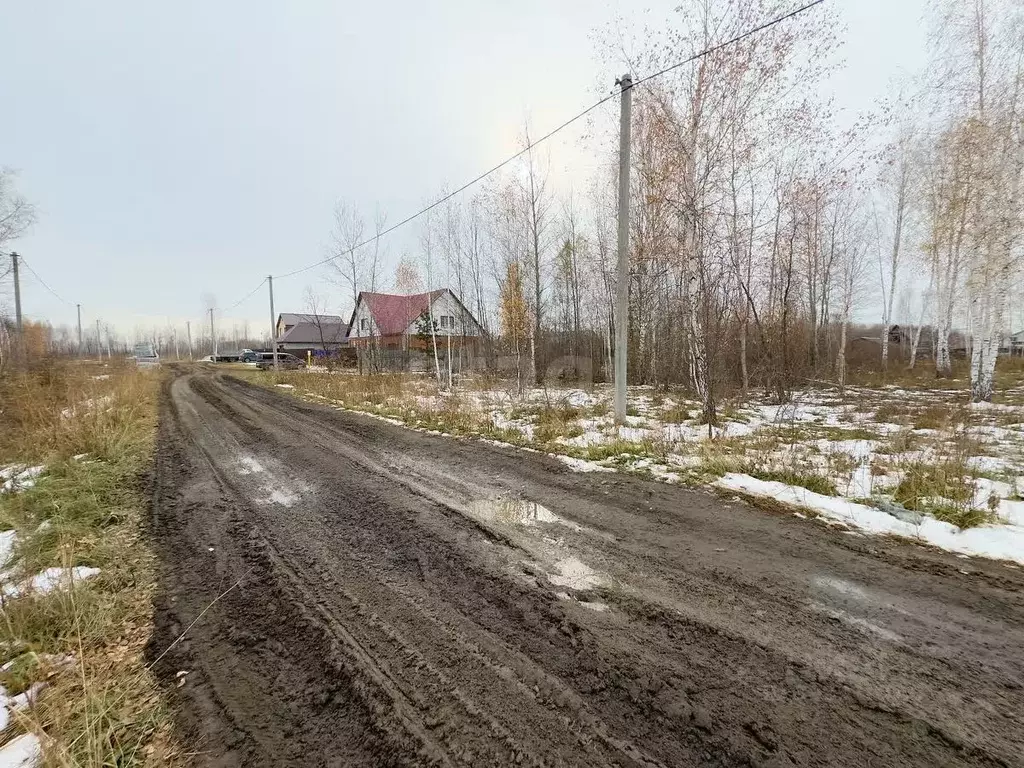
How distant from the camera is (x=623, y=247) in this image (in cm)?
836

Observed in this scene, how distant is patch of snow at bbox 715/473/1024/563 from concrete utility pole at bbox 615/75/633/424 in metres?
4.03

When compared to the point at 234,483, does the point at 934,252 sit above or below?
above

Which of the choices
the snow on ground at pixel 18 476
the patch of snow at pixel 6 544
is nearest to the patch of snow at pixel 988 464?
the patch of snow at pixel 6 544

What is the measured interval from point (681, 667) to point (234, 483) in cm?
561

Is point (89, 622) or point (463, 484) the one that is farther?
point (463, 484)

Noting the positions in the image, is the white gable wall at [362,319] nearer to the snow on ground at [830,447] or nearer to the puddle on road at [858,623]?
the snow on ground at [830,447]

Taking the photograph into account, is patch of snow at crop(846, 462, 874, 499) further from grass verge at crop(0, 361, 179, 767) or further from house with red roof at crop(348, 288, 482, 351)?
house with red roof at crop(348, 288, 482, 351)

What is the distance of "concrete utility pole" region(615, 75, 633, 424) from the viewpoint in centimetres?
811

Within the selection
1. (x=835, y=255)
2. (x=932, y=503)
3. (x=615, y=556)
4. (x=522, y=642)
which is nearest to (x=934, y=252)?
(x=835, y=255)

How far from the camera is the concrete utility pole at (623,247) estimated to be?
811 centimetres

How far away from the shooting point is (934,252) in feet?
61.8

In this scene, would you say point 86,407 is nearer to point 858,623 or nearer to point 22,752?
point 22,752

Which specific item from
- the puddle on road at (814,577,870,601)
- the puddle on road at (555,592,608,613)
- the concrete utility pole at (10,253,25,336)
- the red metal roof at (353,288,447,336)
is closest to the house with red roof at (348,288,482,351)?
the red metal roof at (353,288,447,336)

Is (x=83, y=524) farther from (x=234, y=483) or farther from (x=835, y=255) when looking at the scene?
(x=835, y=255)
